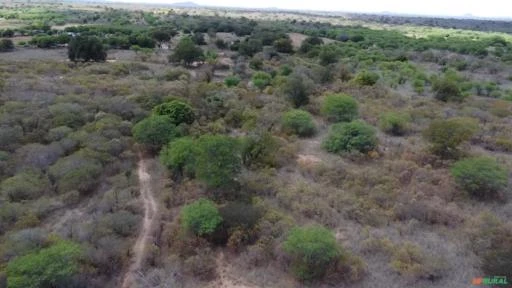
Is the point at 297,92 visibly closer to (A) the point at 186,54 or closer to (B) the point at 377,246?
(B) the point at 377,246

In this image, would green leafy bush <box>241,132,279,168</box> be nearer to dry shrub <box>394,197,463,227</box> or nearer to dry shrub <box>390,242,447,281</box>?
dry shrub <box>394,197,463,227</box>

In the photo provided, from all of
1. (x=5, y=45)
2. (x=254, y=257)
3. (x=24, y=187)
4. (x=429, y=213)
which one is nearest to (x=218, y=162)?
(x=254, y=257)

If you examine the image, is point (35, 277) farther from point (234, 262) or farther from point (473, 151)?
point (473, 151)

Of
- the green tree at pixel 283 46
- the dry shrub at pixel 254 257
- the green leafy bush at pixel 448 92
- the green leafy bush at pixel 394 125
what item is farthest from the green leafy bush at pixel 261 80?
the dry shrub at pixel 254 257

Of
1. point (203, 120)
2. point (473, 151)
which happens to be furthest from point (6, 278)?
point (473, 151)

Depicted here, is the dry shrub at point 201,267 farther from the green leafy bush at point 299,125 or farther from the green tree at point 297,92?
the green tree at point 297,92

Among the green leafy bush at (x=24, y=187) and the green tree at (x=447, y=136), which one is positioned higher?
the green tree at (x=447, y=136)
